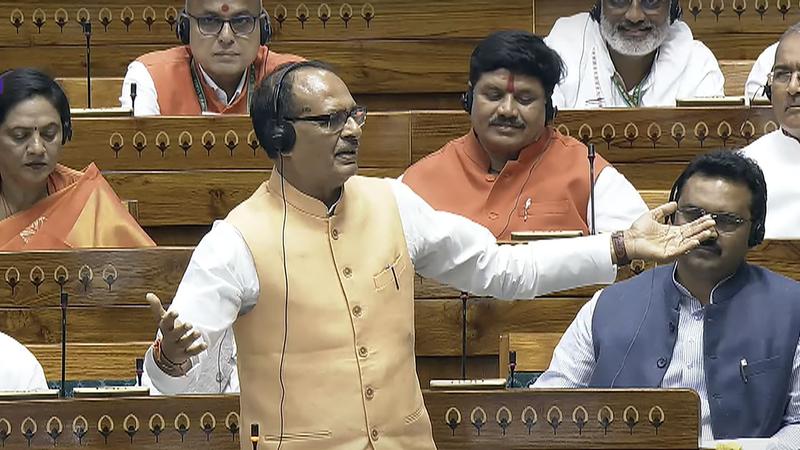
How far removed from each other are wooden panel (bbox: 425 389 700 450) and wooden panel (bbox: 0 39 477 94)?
77.4 inches

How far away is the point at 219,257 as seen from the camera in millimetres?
2777

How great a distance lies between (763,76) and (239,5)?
118cm

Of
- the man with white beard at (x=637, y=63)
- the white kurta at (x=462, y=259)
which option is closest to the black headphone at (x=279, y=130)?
the white kurta at (x=462, y=259)

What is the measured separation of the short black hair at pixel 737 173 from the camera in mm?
3330

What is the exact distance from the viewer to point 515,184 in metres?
4.04

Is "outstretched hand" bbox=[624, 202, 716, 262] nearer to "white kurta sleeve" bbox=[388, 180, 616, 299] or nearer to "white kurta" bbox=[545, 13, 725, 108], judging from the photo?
"white kurta sleeve" bbox=[388, 180, 616, 299]

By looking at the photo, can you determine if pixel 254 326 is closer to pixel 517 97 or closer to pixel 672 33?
pixel 517 97

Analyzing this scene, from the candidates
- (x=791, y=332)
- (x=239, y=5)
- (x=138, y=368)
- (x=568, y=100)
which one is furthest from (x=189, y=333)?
(x=568, y=100)

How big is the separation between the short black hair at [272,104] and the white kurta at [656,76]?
71.3 inches

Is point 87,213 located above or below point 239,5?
below

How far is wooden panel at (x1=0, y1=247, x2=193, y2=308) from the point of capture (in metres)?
3.69

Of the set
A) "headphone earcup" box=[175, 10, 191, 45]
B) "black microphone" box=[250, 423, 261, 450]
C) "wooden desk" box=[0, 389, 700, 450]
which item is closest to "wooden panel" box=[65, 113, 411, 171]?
"headphone earcup" box=[175, 10, 191, 45]

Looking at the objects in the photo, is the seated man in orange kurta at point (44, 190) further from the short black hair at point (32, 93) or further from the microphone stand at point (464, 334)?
the microphone stand at point (464, 334)

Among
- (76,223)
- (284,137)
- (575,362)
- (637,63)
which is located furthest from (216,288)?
(637,63)
